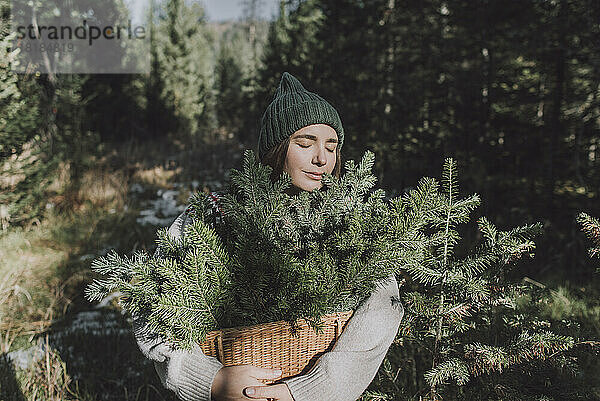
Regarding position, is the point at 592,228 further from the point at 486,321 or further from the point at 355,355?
the point at 355,355

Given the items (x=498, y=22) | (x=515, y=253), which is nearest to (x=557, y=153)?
(x=498, y=22)

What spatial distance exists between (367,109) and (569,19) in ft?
10.3

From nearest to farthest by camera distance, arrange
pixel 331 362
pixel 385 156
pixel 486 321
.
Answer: pixel 331 362, pixel 486 321, pixel 385 156

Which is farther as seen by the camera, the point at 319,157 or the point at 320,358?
the point at 319,157

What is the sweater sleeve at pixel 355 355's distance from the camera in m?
1.25

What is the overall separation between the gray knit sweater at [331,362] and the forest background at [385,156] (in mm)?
633

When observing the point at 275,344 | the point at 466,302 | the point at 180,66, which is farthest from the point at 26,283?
the point at 180,66

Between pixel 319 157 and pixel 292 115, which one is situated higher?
pixel 292 115

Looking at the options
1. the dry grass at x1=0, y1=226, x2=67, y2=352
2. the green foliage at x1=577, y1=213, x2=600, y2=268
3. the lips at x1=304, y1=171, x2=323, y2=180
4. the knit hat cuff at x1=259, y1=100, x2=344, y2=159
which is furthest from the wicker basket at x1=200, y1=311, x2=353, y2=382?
the dry grass at x1=0, y1=226, x2=67, y2=352

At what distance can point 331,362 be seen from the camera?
129 cm

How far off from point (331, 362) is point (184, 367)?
1.46ft

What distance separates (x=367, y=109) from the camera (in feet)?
23.4

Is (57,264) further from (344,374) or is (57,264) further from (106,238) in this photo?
(344,374)

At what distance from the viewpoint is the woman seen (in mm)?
1221
